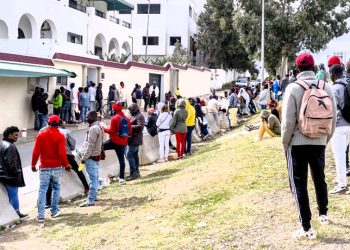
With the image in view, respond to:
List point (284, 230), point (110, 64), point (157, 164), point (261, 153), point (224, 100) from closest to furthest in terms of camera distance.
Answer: point (284, 230) → point (261, 153) → point (157, 164) → point (224, 100) → point (110, 64)

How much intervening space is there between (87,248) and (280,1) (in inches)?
1114

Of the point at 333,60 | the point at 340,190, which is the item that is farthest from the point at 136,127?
the point at 340,190

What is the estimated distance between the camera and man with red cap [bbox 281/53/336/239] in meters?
5.30

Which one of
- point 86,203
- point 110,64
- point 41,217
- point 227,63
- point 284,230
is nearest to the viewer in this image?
point 284,230

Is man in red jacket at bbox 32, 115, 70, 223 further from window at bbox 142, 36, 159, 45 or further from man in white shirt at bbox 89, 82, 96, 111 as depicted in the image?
window at bbox 142, 36, 159, 45

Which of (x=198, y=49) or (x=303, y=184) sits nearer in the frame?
(x=303, y=184)

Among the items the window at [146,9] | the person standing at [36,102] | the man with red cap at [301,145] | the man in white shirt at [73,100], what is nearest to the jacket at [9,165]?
the man with red cap at [301,145]

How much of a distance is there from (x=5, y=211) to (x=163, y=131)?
674 centimetres

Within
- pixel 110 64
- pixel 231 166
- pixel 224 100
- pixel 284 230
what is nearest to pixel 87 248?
pixel 284 230

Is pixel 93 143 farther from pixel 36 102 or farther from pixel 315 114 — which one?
pixel 36 102

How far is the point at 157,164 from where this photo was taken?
1459cm

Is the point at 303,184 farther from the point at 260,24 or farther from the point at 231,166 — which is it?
the point at 260,24

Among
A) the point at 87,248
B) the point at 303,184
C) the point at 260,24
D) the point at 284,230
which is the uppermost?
the point at 260,24

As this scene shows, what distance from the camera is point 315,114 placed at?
519cm
